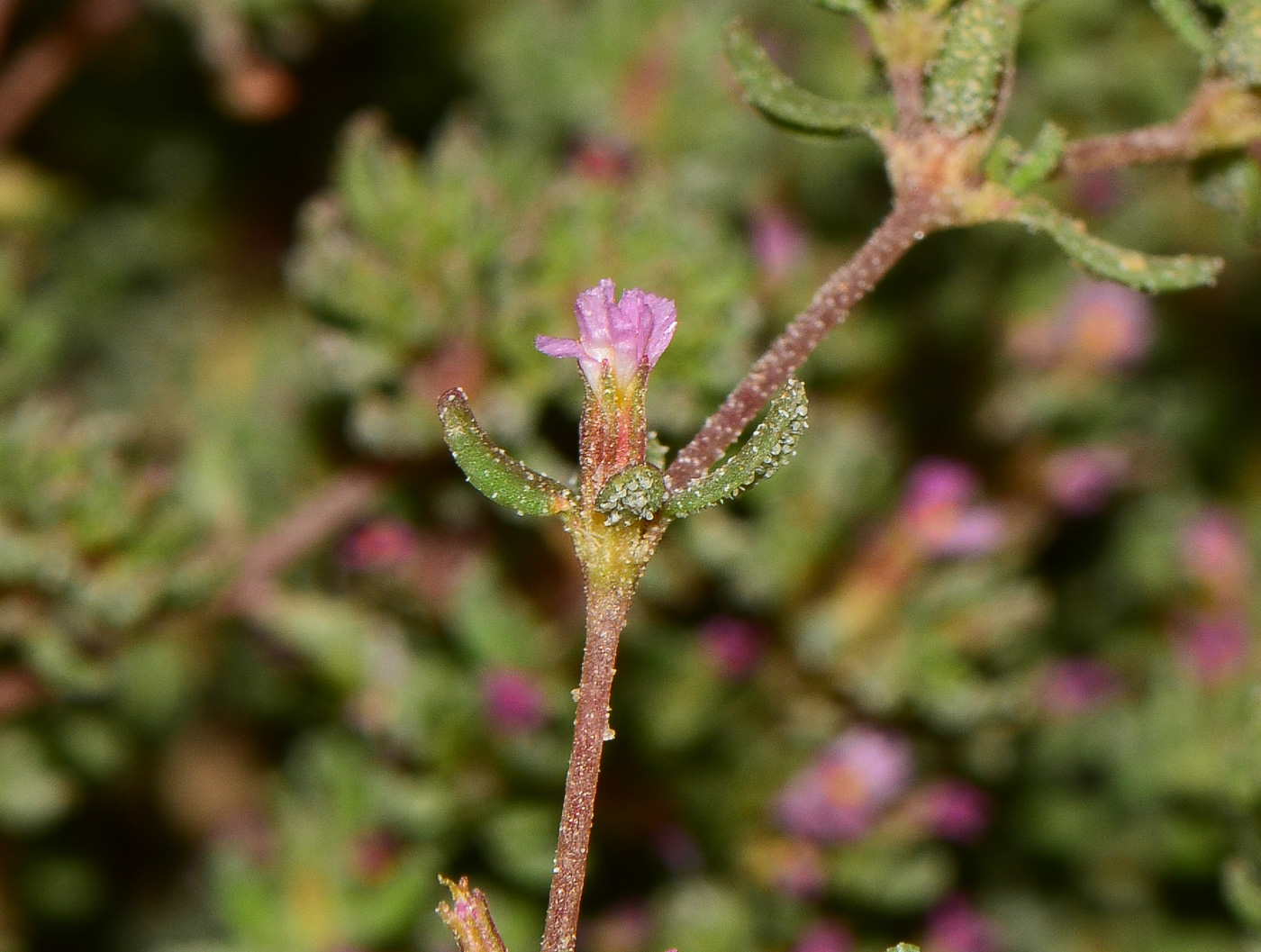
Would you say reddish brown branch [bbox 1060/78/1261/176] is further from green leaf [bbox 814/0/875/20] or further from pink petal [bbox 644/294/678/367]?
pink petal [bbox 644/294/678/367]

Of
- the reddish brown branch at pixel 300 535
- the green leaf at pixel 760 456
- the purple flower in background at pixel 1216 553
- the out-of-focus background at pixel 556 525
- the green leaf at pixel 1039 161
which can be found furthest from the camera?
the purple flower in background at pixel 1216 553

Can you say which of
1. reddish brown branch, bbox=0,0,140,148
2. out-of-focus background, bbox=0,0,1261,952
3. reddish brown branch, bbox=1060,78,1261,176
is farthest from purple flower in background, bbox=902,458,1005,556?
reddish brown branch, bbox=0,0,140,148

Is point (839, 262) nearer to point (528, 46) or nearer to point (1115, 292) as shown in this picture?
point (1115, 292)

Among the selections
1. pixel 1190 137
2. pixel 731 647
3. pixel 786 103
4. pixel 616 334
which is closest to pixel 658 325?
pixel 616 334

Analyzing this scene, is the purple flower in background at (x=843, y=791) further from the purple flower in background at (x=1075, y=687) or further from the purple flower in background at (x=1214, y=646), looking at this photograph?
the purple flower in background at (x=1214, y=646)

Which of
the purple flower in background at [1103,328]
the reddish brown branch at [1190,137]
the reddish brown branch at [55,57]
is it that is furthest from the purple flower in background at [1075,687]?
the reddish brown branch at [55,57]

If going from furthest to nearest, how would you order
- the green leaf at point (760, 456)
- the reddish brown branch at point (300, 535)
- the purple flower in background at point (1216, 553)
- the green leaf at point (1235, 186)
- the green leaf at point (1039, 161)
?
the purple flower in background at point (1216, 553) < the reddish brown branch at point (300, 535) < the green leaf at point (1235, 186) < the green leaf at point (1039, 161) < the green leaf at point (760, 456)

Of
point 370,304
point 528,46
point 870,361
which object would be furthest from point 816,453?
point 528,46
